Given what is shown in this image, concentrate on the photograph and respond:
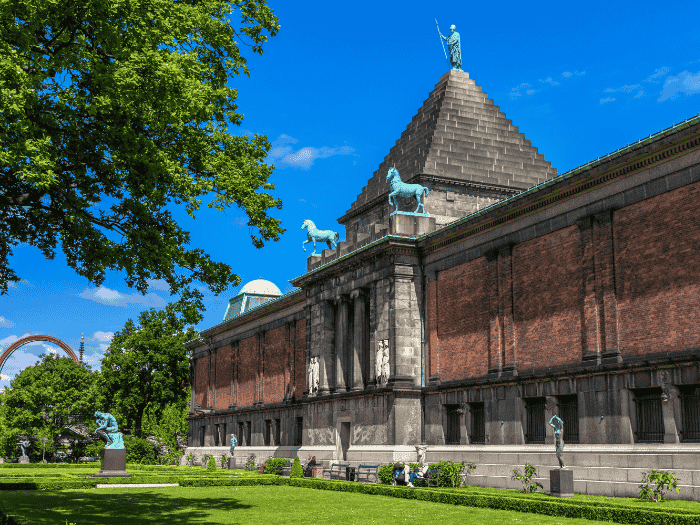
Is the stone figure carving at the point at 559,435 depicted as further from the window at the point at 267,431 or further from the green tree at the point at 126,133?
the window at the point at 267,431

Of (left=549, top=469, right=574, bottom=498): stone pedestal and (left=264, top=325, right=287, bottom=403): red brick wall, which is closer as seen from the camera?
(left=549, top=469, right=574, bottom=498): stone pedestal

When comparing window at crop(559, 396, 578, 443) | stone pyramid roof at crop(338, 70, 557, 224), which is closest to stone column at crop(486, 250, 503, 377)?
window at crop(559, 396, 578, 443)

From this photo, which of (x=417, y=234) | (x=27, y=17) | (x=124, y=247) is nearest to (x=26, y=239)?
(x=124, y=247)

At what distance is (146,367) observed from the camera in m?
83.0

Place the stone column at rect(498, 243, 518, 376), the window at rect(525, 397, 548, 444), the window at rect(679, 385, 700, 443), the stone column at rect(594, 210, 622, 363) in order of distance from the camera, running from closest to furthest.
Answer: the window at rect(679, 385, 700, 443)
the stone column at rect(594, 210, 622, 363)
the window at rect(525, 397, 548, 444)
the stone column at rect(498, 243, 518, 376)

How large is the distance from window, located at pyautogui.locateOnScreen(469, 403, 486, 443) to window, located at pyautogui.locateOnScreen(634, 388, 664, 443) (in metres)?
9.40

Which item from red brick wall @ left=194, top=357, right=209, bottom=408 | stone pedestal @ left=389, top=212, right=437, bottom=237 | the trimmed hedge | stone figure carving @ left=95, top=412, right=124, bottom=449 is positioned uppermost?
stone pedestal @ left=389, top=212, right=437, bottom=237

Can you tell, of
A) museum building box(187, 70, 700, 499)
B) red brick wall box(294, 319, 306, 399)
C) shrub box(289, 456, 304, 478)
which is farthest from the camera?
red brick wall box(294, 319, 306, 399)

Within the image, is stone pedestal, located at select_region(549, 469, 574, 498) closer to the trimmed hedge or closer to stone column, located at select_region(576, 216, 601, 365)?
the trimmed hedge

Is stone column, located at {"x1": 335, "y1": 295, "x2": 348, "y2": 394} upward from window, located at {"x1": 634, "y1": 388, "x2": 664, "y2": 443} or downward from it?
upward

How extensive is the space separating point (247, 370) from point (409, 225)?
29.6m

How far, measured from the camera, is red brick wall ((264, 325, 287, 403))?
5922 cm

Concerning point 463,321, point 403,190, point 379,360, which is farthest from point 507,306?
point 403,190

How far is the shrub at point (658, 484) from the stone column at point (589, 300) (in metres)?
5.18
